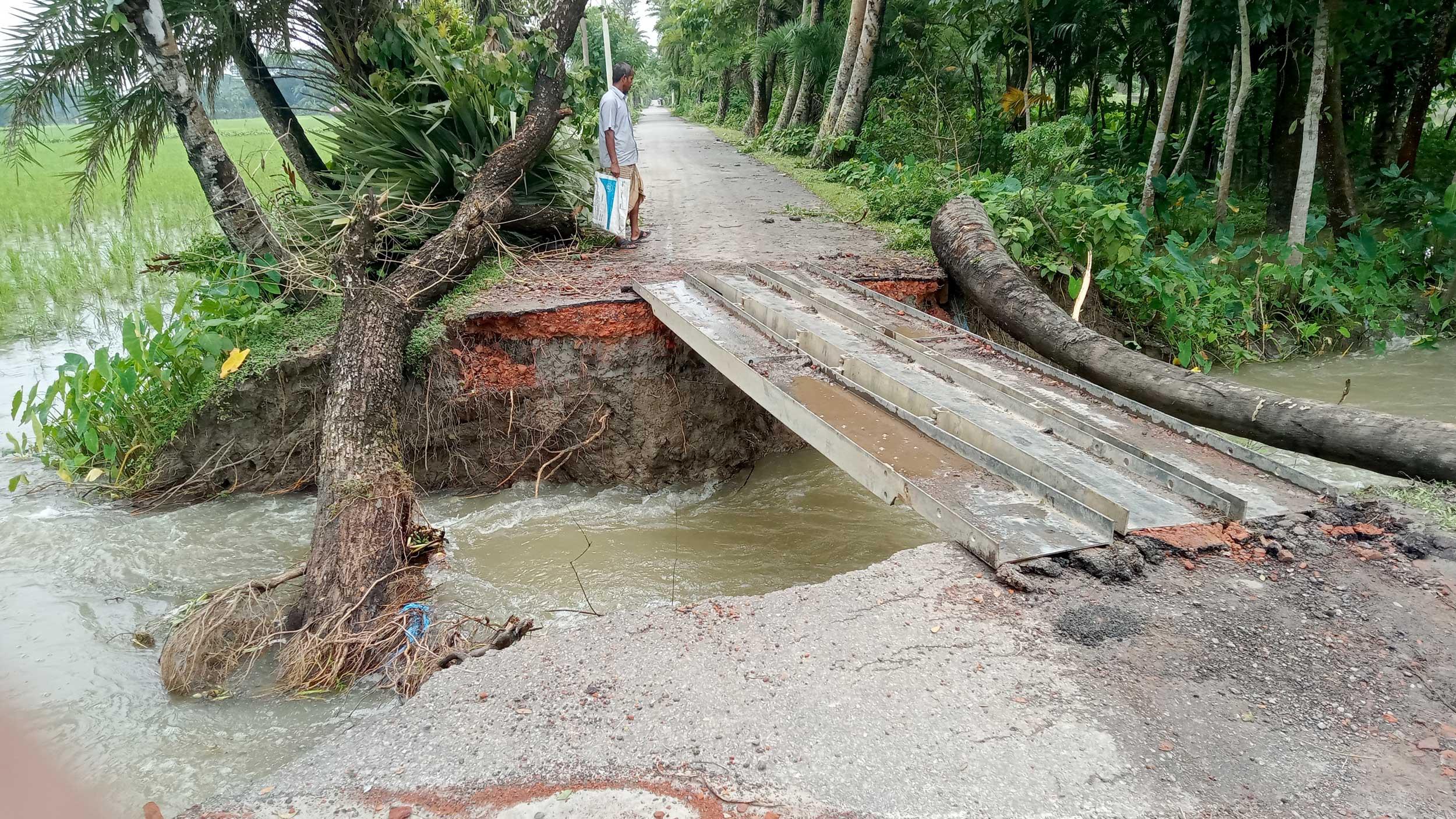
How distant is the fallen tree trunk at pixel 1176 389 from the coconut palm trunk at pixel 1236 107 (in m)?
2.53

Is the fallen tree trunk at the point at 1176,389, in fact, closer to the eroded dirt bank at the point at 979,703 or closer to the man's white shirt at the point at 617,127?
the eroded dirt bank at the point at 979,703

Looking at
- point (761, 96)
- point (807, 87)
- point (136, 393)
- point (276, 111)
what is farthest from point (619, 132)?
point (761, 96)

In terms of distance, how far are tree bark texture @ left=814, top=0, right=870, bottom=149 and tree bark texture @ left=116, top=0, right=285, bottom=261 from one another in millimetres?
8747

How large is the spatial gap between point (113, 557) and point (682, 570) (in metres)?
3.44

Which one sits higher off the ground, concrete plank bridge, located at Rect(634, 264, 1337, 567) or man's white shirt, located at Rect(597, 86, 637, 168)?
man's white shirt, located at Rect(597, 86, 637, 168)

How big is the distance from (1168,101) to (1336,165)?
5.96 feet

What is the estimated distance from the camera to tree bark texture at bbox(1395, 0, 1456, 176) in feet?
25.2

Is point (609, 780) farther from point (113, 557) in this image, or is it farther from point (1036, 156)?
point (1036, 156)

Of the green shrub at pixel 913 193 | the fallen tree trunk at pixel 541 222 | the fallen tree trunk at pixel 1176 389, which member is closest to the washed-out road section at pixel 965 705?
the fallen tree trunk at pixel 1176 389

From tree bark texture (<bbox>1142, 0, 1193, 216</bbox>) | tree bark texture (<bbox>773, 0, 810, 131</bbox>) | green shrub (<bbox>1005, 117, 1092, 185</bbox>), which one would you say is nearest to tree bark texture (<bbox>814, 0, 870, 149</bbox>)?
tree bark texture (<bbox>773, 0, 810, 131</bbox>)

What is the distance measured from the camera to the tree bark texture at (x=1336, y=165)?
755cm

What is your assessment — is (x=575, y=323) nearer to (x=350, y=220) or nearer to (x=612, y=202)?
(x=350, y=220)

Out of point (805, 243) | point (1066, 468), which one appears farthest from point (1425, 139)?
point (1066, 468)

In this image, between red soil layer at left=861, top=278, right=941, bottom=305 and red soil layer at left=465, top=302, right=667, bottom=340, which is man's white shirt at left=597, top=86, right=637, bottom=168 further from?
red soil layer at left=861, top=278, right=941, bottom=305
